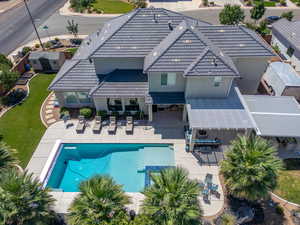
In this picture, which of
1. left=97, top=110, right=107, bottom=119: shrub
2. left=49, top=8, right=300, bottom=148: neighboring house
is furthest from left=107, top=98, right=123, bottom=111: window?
left=97, top=110, right=107, bottom=119: shrub

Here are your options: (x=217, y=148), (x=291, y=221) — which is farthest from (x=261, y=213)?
(x=217, y=148)

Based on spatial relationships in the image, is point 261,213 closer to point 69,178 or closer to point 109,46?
point 69,178

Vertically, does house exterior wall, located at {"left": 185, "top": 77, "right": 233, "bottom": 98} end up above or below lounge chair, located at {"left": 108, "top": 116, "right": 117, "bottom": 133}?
above

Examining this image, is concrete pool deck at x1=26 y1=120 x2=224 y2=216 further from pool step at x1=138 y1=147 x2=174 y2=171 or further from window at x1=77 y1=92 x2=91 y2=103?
window at x1=77 y1=92 x2=91 y2=103

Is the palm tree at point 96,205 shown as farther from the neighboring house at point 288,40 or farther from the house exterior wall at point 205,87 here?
the neighboring house at point 288,40

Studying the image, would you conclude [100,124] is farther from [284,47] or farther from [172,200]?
[284,47]

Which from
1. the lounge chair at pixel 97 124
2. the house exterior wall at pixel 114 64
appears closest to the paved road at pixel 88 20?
the house exterior wall at pixel 114 64
